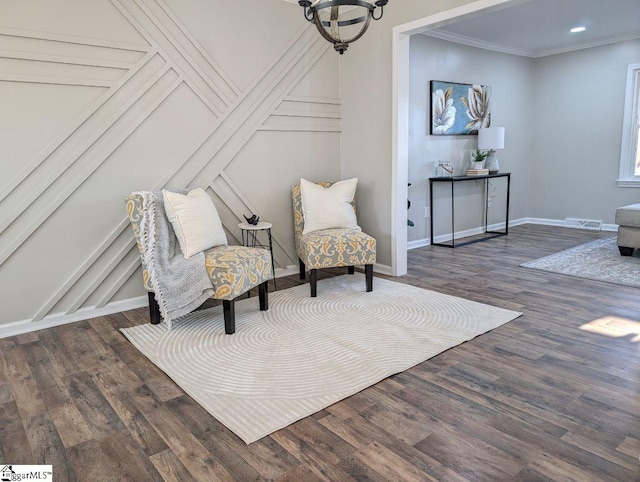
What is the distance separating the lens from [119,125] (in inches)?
130

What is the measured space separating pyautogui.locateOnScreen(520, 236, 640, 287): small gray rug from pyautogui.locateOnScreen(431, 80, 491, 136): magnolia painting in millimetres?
1969

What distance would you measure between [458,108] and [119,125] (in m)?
4.13

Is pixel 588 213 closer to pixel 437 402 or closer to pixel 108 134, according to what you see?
pixel 437 402

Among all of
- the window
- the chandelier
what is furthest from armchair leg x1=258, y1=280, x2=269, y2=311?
the window

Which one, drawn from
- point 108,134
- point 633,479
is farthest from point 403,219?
point 633,479

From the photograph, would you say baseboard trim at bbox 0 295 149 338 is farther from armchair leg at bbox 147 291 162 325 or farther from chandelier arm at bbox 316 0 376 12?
chandelier arm at bbox 316 0 376 12

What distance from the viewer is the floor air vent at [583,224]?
251 inches

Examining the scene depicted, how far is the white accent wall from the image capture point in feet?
9.79

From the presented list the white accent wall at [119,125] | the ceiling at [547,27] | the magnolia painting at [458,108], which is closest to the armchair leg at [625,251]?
the magnolia painting at [458,108]

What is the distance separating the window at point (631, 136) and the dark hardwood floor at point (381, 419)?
3941 mm

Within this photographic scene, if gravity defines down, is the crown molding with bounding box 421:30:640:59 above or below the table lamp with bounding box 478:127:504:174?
above

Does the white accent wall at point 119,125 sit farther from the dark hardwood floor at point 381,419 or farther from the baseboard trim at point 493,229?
the baseboard trim at point 493,229

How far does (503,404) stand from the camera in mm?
2033

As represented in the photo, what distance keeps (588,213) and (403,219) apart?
3781 mm
